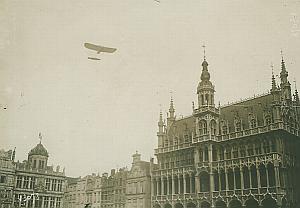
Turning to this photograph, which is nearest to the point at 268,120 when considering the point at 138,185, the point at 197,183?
the point at 197,183

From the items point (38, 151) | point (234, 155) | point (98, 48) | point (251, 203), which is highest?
point (98, 48)

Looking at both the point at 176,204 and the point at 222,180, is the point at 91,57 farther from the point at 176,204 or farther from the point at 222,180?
the point at 176,204

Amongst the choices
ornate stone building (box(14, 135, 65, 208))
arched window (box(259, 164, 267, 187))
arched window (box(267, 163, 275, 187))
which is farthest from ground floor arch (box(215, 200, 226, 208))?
ornate stone building (box(14, 135, 65, 208))

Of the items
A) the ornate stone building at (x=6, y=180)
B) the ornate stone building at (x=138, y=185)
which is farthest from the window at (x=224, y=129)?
the ornate stone building at (x=6, y=180)

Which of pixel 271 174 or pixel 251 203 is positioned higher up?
pixel 271 174

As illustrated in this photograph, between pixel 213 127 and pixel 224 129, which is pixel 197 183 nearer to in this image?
pixel 213 127

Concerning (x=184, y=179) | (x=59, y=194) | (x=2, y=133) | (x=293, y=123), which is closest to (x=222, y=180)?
(x=184, y=179)
